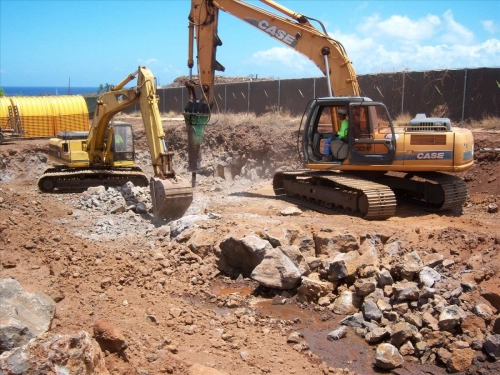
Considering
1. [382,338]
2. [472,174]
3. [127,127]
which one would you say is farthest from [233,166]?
[382,338]

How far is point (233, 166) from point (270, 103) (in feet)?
22.1

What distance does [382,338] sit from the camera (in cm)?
650

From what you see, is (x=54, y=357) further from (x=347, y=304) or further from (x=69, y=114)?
(x=69, y=114)

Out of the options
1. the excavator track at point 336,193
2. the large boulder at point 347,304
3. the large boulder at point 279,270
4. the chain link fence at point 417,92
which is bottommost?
the large boulder at point 347,304

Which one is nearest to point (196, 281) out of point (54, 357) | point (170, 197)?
point (170, 197)

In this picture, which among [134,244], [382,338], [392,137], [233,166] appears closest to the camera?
[382,338]

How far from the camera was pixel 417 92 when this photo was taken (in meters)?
19.8

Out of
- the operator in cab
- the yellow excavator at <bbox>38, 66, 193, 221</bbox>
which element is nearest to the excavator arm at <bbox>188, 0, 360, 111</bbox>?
the operator in cab

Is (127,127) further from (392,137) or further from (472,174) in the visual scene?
(472,174)

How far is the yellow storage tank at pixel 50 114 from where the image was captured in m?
23.7

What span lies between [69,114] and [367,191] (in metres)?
17.7

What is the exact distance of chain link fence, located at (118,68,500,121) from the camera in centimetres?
1803

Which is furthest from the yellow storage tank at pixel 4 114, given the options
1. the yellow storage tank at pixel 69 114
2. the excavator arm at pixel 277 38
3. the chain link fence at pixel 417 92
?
the excavator arm at pixel 277 38

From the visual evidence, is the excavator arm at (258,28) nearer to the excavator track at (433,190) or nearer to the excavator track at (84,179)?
the excavator track at (433,190)
